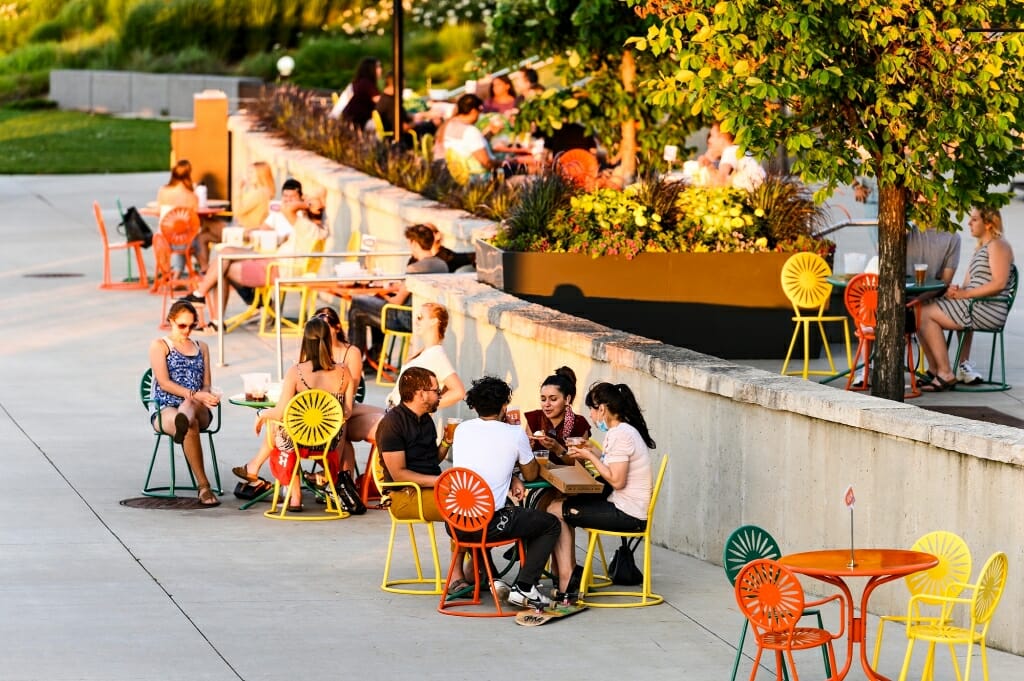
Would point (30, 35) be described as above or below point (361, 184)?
above

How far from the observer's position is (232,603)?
9.33 metres

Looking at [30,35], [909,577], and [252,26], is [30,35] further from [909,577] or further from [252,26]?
[909,577]

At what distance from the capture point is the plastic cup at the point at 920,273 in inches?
536

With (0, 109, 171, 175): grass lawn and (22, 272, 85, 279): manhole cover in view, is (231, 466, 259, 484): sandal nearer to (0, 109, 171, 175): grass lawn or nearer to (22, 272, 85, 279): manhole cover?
(22, 272, 85, 279): manhole cover

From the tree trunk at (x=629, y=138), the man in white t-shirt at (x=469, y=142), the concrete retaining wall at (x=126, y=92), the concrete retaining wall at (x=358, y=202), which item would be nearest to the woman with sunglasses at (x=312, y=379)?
the concrete retaining wall at (x=358, y=202)

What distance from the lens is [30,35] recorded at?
51969mm

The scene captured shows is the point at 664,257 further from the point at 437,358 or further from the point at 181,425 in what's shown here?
the point at 181,425

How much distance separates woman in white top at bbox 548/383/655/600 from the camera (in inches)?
373

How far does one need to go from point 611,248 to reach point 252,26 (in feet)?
114

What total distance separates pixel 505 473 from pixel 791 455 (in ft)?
4.95

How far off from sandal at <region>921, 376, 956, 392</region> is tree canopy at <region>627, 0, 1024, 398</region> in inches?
101

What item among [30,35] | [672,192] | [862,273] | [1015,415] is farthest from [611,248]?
[30,35]

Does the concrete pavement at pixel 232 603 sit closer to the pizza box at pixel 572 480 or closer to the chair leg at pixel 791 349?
the pizza box at pixel 572 480

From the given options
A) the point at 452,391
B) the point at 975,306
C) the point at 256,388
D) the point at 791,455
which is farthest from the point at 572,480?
the point at 975,306
